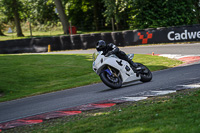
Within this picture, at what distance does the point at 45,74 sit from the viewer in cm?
1841

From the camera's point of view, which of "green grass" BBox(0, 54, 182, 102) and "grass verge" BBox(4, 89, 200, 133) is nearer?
"grass verge" BBox(4, 89, 200, 133)

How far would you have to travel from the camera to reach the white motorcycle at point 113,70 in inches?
420

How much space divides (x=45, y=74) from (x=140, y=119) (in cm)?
1288

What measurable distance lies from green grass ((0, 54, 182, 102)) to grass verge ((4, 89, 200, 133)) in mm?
6515

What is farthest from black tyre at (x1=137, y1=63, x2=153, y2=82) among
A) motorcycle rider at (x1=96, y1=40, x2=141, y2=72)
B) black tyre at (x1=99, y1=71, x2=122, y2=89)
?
black tyre at (x1=99, y1=71, x2=122, y2=89)

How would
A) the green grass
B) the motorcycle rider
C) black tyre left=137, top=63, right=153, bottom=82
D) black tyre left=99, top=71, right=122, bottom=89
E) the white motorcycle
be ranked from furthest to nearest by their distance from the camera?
1. the green grass
2. black tyre left=137, top=63, right=153, bottom=82
3. the motorcycle rider
4. the white motorcycle
5. black tyre left=99, top=71, right=122, bottom=89

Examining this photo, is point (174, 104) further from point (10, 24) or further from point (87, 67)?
point (10, 24)

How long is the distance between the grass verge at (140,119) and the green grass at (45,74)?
21.4 feet

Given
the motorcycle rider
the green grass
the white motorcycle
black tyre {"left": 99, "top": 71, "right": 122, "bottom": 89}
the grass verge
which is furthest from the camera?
the green grass

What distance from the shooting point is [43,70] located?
19.5 m

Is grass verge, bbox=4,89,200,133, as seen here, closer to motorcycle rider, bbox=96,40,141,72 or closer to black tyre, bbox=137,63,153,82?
motorcycle rider, bbox=96,40,141,72

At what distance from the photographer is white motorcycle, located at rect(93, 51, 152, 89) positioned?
420 inches

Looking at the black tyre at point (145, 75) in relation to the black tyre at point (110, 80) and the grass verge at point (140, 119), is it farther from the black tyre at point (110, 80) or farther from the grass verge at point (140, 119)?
the grass verge at point (140, 119)

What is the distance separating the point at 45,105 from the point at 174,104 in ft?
14.3
